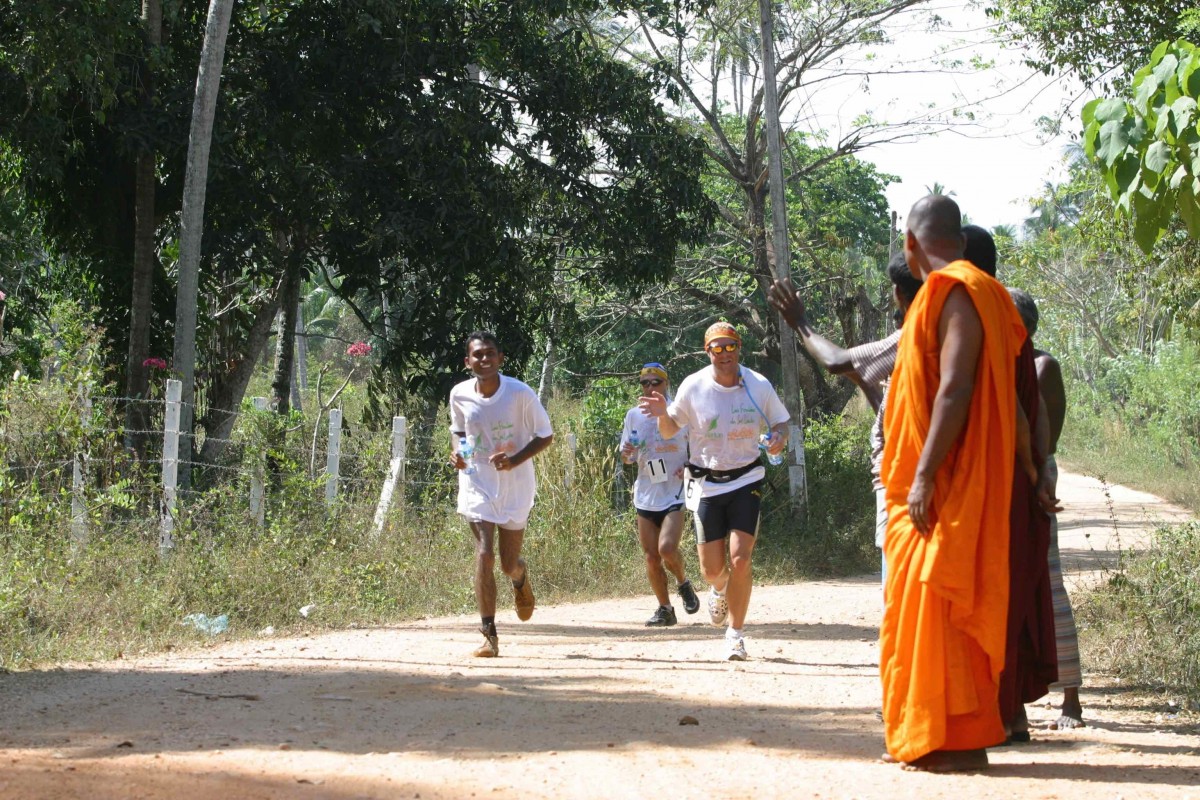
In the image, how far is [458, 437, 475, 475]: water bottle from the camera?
8.82 meters

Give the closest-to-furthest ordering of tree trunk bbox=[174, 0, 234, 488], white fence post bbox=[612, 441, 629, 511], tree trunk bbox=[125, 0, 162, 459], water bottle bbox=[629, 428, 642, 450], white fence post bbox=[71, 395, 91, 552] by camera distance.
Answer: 1. white fence post bbox=[71, 395, 91, 552]
2. water bottle bbox=[629, 428, 642, 450]
3. tree trunk bbox=[174, 0, 234, 488]
4. tree trunk bbox=[125, 0, 162, 459]
5. white fence post bbox=[612, 441, 629, 511]

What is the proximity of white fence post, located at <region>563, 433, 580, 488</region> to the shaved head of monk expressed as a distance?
1002 centimetres

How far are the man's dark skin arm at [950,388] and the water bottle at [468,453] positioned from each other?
428 cm

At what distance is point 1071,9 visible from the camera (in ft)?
53.1

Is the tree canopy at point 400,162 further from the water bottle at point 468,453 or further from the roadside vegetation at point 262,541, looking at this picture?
the water bottle at point 468,453

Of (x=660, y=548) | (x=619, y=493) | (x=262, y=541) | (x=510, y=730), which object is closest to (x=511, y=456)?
(x=660, y=548)

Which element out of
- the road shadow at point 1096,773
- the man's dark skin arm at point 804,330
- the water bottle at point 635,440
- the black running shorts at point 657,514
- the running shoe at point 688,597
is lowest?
the road shadow at point 1096,773

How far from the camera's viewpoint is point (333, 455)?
13.0 metres

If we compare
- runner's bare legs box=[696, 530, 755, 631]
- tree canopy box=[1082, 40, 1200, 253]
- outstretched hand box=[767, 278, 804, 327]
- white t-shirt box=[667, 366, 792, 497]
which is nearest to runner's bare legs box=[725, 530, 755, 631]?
runner's bare legs box=[696, 530, 755, 631]

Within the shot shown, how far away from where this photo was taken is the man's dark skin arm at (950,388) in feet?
16.3

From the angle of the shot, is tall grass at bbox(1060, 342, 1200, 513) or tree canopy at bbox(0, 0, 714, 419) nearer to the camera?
tree canopy at bbox(0, 0, 714, 419)

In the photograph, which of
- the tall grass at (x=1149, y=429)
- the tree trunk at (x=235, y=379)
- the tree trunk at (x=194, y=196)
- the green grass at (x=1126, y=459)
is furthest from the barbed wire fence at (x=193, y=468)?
the tall grass at (x=1149, y=429)

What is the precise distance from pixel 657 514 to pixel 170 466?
3923 millimetres

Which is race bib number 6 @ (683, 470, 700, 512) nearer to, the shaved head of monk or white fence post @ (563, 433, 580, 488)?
the shaved head of monk
